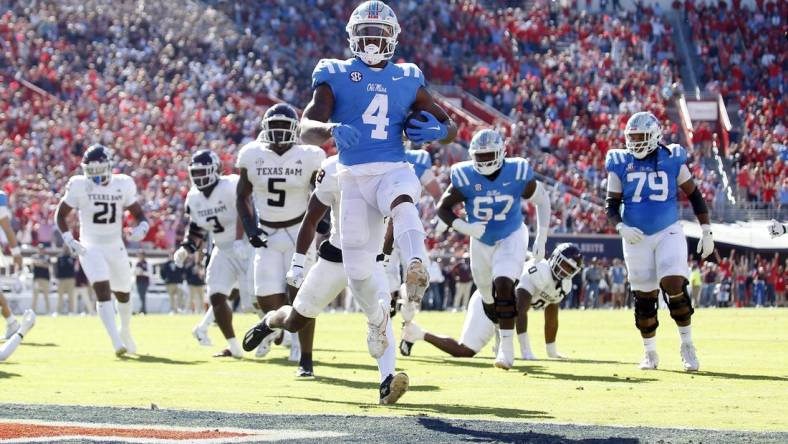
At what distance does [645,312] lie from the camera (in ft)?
41.0

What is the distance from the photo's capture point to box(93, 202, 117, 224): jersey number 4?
1530 cm

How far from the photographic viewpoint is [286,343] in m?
16.8

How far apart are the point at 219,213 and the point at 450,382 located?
14.9ft

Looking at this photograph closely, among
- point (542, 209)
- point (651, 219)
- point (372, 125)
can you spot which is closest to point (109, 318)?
point (542, 209)

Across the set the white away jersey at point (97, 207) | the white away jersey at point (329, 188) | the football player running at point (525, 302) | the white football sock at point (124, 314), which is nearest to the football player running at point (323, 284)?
the white away jersey at point (329, 188)

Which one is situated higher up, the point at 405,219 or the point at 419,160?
the point at 419,160

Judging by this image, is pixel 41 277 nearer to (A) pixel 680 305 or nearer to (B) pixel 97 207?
(B) pixel 97 207

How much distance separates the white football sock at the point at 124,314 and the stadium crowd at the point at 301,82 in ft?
54.4

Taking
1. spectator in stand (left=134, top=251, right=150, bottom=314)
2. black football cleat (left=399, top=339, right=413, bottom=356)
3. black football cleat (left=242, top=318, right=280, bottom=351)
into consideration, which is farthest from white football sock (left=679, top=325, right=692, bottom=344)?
spectator in stand (left=134, top=251, right=150, bottom=314)

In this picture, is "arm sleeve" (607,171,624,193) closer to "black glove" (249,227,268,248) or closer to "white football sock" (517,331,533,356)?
"white football sock" (517,331,533,356)

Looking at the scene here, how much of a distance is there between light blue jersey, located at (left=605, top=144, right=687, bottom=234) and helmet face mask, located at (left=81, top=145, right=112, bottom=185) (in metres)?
5.70

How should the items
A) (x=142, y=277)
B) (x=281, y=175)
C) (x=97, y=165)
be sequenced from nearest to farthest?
(x=281, y=175)
(x=97, y=165)
(x=142, y=277)

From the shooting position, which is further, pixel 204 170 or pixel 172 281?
pixel 172 281

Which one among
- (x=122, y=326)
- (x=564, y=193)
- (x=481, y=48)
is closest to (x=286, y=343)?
(x=122, y=326)
